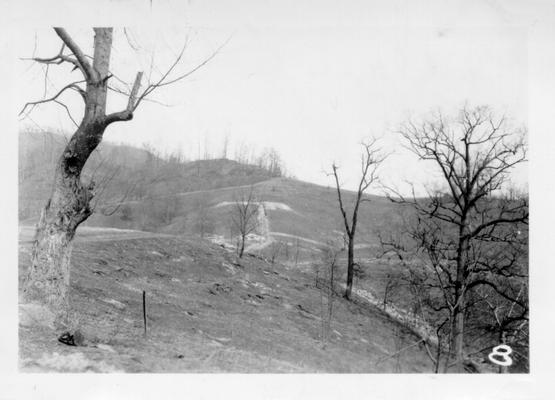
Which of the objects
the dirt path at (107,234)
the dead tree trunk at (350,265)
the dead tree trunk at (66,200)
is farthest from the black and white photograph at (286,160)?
the dirt path at (107,234)

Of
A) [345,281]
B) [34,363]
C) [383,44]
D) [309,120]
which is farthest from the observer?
[345,281]

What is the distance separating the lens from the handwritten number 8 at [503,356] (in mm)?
5285

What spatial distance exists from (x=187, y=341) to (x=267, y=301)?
489 centimetres

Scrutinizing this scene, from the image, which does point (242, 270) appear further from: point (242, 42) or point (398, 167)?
point (242, 42)

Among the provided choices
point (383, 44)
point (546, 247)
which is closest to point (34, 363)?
point (383, 44)

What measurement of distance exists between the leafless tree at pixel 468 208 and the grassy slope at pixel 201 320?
1.64m

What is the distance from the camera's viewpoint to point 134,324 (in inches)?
271

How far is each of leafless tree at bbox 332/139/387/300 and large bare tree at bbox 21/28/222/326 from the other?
4205mm

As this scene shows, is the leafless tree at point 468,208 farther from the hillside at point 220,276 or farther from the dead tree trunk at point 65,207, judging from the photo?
the dead tree trunk at point 65,207

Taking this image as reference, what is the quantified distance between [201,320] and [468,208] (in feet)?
20.7

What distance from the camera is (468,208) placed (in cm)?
931

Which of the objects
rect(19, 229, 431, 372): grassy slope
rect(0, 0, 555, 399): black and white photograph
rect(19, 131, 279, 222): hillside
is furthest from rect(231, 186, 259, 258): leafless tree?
rect(0, 0, 555, 399): black and white photograph

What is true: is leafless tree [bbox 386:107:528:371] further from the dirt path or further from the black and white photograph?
the dirt path

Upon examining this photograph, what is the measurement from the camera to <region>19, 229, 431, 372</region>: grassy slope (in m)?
5.09
